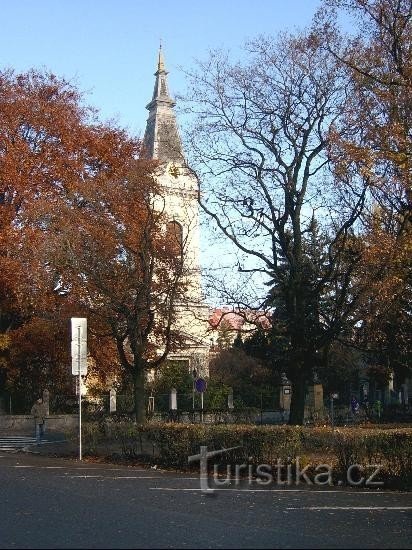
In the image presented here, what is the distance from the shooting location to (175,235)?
3027cm

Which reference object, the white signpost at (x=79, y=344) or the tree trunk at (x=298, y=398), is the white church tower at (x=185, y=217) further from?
the white signpost at (x=79, y=344)

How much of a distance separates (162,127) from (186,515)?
2176 centimetres

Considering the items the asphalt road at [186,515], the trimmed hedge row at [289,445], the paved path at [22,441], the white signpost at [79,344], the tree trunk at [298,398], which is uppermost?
the white signpost at [79,344]

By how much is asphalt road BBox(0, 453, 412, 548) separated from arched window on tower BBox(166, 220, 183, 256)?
13.4 meters

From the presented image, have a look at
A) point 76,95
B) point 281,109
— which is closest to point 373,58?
point 281,109

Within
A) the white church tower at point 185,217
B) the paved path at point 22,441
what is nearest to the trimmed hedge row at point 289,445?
the white church tower at point 185,217

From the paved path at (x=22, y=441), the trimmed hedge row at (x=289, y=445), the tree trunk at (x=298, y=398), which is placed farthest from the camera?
the paved path at (x=22, y=441)

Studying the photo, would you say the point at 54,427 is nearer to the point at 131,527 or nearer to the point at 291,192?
the point at 291,192

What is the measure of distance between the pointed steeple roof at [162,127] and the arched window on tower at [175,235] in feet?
8.11

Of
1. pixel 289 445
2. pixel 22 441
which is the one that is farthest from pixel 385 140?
pixel 22 441

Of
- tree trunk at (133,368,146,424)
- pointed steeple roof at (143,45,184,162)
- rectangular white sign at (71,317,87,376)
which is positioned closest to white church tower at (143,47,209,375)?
pointed steeple roof at (143,45,184,162)

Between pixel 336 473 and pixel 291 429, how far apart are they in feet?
4.81

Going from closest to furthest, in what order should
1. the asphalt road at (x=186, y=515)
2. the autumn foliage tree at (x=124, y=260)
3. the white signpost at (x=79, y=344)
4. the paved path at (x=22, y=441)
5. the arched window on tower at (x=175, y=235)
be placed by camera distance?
the asphalt road at (x=186, y=515) < the white signpost at (x=79, y=344) < the autumn foliage tree at (x=124, y=260) < the arched window on tower at (x=175, y=235) < the paved path at (x=22, y=441)

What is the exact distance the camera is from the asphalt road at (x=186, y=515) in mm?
9234
